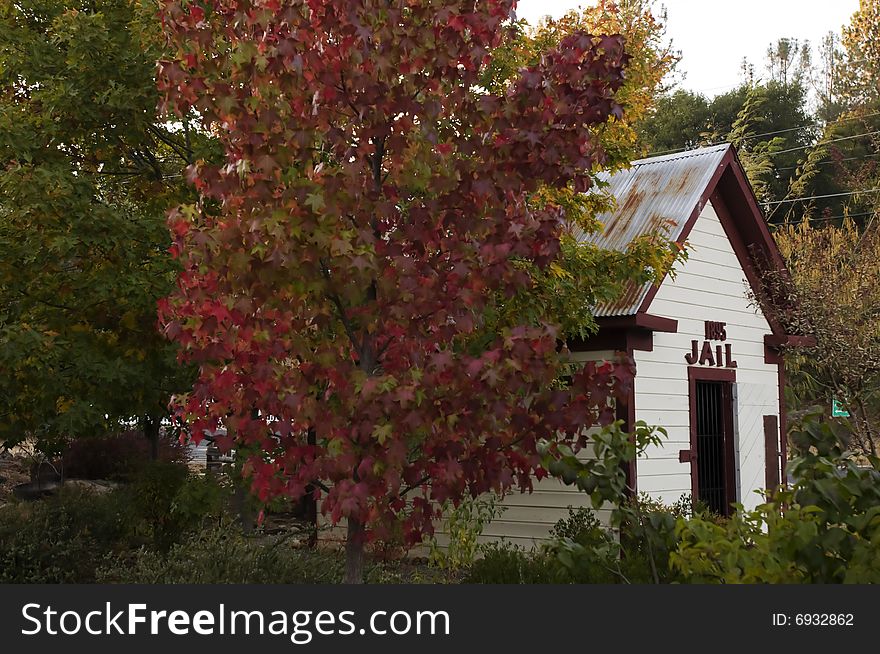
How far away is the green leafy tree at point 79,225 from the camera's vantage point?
10.1 meters

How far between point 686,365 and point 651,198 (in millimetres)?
2536

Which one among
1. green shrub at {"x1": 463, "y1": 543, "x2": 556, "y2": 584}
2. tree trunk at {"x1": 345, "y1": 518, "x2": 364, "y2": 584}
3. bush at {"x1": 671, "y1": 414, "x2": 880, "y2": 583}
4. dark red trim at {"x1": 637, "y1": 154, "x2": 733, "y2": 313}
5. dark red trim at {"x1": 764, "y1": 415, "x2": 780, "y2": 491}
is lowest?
green shrub at {"x1": 463, "y1": 543, "x2": 556, "y2": 584}

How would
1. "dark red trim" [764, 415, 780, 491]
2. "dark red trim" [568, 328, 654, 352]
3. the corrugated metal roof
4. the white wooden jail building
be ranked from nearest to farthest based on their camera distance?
"dark red trim" [568, 328, 654, 352]
the white wooden jail building
the corrugated metal roof
"dark red trim" [764, 415, 780, 491]

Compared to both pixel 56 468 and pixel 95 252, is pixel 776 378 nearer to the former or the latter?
pixel 95 252

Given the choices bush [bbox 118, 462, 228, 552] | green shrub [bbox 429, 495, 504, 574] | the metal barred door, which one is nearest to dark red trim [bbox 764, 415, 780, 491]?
the metal barred door

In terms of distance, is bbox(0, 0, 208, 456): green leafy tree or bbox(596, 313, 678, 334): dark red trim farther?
bbox(596, 313, 678, 334): dark red trim

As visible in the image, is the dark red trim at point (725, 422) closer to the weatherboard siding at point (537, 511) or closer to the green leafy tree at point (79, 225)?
the weatherboard siding at point (537, 511)

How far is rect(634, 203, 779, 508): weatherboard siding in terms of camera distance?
13398mm

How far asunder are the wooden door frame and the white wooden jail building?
0.05ft

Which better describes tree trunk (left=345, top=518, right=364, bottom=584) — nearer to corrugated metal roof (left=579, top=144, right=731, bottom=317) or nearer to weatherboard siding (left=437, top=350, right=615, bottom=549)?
weatherboard siding (left=437, top=350, right=615, bottom=549)

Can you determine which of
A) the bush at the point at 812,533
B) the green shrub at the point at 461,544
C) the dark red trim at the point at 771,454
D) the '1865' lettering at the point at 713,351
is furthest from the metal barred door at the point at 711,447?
the bush at the point at 812,533

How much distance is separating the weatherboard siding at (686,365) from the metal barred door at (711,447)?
0.26 m

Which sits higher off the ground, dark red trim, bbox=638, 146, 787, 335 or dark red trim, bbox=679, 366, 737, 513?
dark red trim, bbox=638, 146, 787, 335

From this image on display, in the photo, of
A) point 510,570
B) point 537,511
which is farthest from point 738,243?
point 510,570
